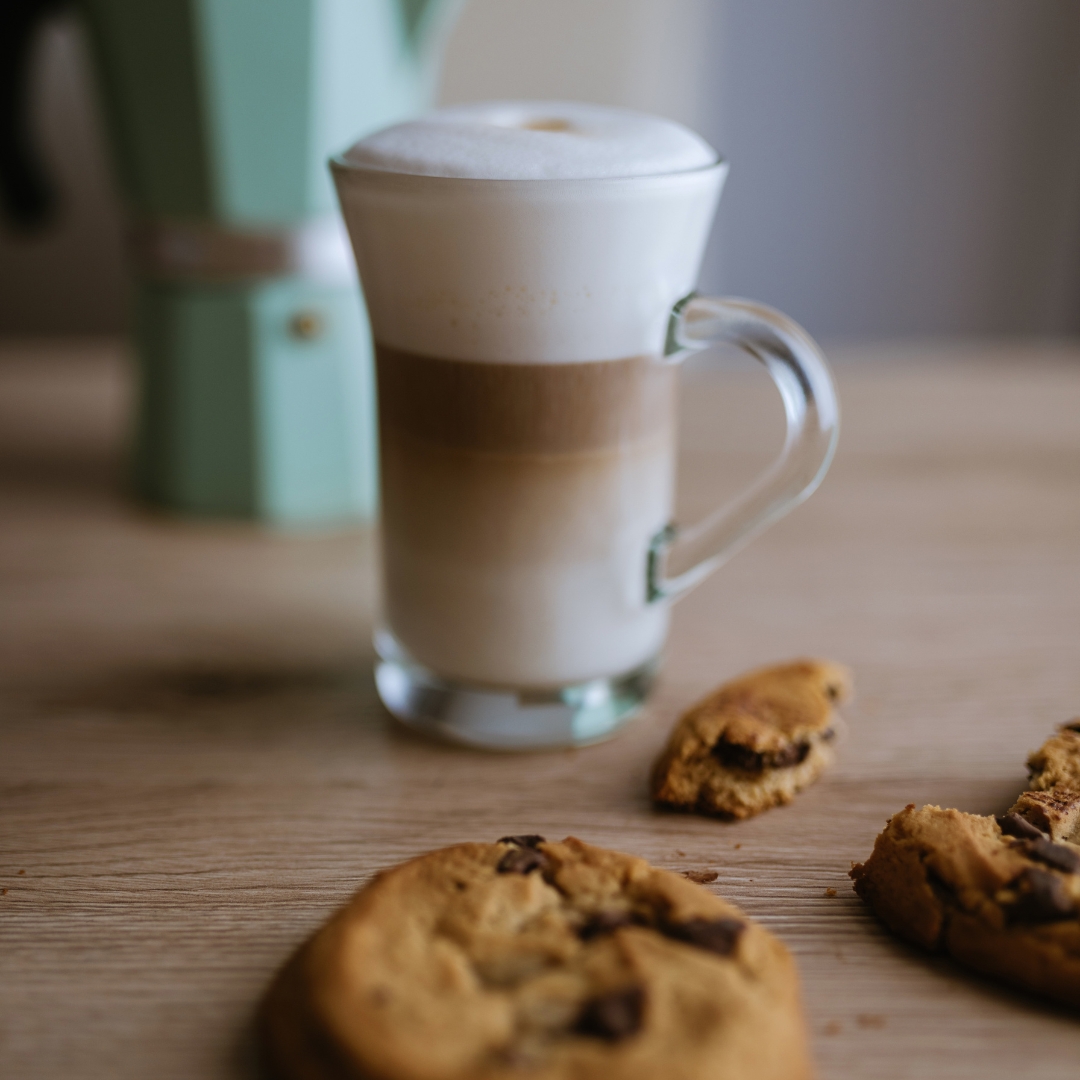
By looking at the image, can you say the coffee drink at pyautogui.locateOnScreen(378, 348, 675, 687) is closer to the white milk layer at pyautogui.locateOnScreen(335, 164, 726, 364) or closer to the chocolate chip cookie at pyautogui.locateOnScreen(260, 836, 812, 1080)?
the white milk layer at pyautogui.locateOnScreen(335, 164, 726, 364)

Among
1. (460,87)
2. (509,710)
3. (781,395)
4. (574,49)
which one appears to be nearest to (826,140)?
(574,49)

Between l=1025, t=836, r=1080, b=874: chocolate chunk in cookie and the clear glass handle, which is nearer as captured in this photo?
l=1025, t=836, r=1080, b=874: chocolate chunk in cookie

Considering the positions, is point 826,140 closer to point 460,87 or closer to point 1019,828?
point 460,87

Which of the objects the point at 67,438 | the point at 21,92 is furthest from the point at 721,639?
the point at 21,92

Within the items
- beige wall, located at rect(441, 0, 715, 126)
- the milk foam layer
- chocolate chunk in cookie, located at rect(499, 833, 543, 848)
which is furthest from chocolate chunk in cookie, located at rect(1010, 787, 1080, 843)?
beige wall, located at rect(441, 0, 715, 126)

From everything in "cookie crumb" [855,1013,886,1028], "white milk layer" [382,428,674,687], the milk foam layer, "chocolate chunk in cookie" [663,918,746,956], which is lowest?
"cookie crumb" [855,1013,886,1028]

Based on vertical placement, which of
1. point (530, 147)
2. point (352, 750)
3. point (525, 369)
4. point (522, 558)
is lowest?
point (352, 750)
